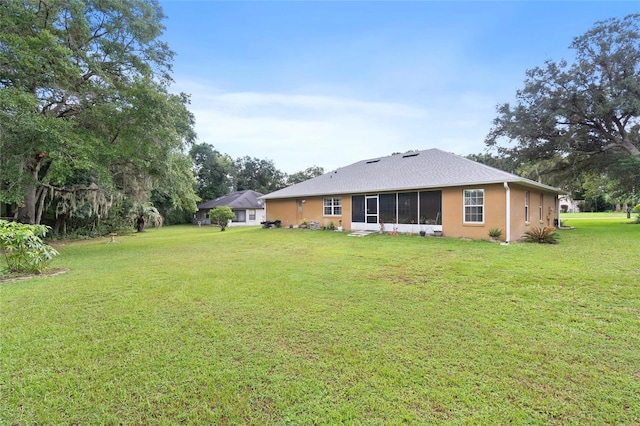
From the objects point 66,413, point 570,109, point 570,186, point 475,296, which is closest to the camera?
point 66,413

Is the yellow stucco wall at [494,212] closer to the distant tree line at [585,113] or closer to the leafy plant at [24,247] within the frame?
the distant tree line at [585,113]

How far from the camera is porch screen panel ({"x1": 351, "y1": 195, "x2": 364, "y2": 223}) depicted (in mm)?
15144

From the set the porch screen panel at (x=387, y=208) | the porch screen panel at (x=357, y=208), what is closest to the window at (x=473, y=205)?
the porch screen panel at (x=387, y=208)

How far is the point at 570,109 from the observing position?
653 inches

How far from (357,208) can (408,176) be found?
313cm

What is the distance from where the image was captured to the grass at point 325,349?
6.83 ft

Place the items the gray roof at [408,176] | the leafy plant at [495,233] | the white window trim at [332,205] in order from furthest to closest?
the white window trim at [332,205] → the gray roof at [408,176] → the leafy plant at [495,233]

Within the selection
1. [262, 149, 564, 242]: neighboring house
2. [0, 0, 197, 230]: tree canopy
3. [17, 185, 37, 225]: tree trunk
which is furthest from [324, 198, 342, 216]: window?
[17, 185, 37, 225]: tree trunk

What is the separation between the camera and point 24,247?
5816mm

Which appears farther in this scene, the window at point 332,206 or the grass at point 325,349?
the window at point 332,206

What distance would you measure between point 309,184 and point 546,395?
56.4 feet

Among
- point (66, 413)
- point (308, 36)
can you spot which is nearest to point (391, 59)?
point (308, 36)

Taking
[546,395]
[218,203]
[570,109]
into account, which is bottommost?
[546,395]

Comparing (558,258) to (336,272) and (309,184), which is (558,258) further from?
(309,184)
